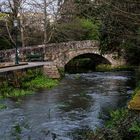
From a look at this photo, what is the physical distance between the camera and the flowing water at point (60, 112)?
1445 centimetres

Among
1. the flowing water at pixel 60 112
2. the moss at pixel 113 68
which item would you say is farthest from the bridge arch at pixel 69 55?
the flowing water at pixel 60 112

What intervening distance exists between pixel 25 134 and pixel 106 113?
4.53 m

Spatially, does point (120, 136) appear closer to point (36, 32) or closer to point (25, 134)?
point (25, 134)

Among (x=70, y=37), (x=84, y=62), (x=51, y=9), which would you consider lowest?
(x=84, y=62)

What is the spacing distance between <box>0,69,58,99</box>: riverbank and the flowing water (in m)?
0.78

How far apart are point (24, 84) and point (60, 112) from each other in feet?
25.5

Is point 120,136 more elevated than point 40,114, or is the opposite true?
point 120,136

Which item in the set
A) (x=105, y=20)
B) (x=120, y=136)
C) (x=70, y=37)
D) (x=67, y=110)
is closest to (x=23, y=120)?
(x=67, y=110)

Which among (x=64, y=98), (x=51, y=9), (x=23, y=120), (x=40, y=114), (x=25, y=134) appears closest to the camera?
(x=25, y=134)

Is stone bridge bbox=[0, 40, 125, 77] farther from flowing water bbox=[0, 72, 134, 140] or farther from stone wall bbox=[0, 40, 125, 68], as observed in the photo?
flowing water bbox=[0, 72, 134, 140]

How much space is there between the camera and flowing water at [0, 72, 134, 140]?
14.4 m

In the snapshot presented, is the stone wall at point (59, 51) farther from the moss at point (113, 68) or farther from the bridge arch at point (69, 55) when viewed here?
the moss at point (113, 68)

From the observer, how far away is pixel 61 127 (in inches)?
601

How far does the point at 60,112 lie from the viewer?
18.0 m
